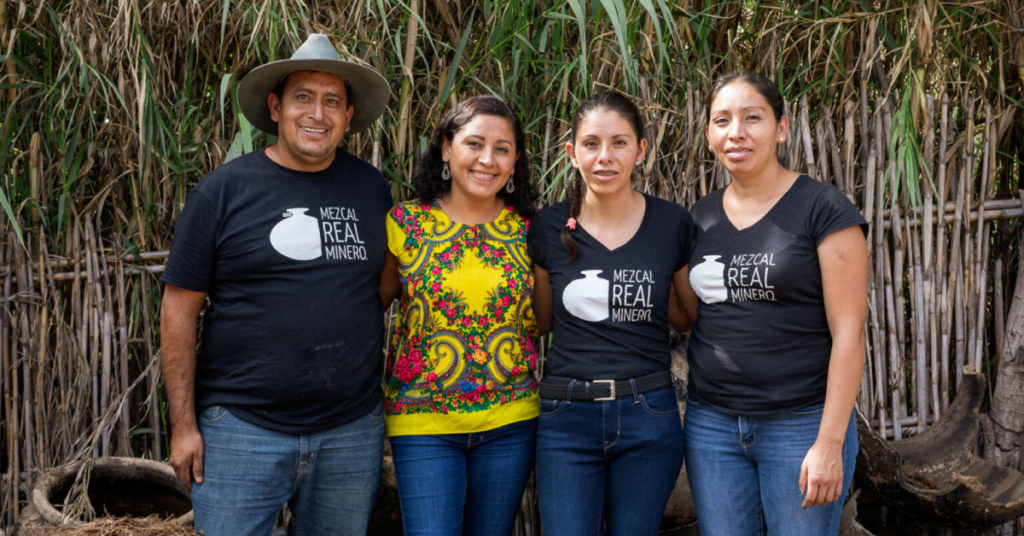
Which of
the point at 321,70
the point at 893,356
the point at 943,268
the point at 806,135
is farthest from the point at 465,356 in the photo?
the point at 943,268

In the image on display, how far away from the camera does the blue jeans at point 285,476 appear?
1990 millimetres

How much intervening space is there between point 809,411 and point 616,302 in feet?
1.86

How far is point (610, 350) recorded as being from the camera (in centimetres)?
204

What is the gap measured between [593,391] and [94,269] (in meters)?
2.07

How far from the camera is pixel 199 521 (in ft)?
6.63

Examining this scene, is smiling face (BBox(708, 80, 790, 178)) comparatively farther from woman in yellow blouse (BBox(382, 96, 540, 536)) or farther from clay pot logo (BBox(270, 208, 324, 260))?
clay pot logo (BBox(270, 208, 324, 260))

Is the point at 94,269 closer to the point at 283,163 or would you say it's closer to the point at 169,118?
the point at 169,118

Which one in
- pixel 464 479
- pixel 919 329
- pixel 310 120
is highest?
pixel 310 120

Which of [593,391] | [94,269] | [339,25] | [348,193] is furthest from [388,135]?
[593,391]

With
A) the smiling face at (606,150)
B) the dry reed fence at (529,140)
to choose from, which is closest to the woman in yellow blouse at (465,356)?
the smiling face at (606,150)

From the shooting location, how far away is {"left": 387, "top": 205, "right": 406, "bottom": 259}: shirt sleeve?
216 centimetres

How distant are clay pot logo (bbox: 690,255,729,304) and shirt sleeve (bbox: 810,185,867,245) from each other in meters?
0.25

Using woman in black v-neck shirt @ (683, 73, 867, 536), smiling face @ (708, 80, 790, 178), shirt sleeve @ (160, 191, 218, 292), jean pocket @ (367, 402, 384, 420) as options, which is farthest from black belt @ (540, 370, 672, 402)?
shirt sleeve @ (160, 191, 218, 292)

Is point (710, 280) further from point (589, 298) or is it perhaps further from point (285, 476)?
point (285, 476)
